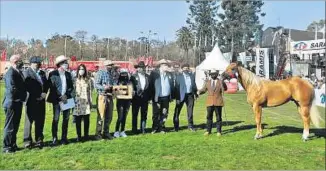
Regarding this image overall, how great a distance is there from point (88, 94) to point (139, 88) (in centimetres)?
164

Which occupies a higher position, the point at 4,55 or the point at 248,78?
the point at 4,55

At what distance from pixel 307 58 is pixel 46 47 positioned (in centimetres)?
2049

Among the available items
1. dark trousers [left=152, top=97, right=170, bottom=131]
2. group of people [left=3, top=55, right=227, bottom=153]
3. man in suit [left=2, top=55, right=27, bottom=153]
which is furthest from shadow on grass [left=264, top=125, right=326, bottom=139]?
man in suit [left=2, top=55, right=27, bottom=153]

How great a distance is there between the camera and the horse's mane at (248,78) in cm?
1136

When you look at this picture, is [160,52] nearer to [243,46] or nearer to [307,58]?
[307,58]

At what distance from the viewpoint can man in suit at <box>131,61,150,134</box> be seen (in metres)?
11.2

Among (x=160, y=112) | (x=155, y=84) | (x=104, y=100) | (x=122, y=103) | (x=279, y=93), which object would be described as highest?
(x=155, y=84)

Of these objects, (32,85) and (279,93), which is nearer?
(32,85)

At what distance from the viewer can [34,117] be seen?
9.45 m

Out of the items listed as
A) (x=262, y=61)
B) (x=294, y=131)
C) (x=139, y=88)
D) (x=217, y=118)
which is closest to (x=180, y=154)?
(x=217, y=118)

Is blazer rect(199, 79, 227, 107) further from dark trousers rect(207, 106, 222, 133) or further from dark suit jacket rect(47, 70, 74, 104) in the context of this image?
dark suit jacket rect(47, 70, 74, 104)

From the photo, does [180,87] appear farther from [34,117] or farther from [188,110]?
[34,117]

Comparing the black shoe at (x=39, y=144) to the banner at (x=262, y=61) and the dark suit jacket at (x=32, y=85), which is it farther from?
the banner at (x=262, y=61)

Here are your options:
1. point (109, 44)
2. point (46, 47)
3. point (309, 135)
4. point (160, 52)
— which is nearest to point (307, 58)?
point (160, 52)
